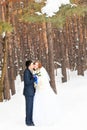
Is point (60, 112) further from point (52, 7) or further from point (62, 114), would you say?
point (52, 7)

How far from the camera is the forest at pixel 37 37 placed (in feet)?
58.4

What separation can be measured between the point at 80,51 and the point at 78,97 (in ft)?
46.6

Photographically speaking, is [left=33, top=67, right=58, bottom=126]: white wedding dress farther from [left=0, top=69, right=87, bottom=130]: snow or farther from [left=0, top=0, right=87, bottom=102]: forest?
[left=0, top=0, right=87, bottom=102]: forest

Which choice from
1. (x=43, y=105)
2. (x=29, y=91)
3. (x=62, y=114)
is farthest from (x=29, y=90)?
(x=62, y=114)

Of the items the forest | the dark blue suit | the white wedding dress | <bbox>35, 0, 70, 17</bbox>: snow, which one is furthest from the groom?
<bbox>35, 0, 70, 17</bbox>: snow

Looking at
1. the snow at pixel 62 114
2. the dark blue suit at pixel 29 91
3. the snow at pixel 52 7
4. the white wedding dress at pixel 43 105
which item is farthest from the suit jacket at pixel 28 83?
the snow at pixel 52 7

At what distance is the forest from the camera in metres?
17.8

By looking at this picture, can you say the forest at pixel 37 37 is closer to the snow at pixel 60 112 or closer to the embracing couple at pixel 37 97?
the snow at pixel 60 112

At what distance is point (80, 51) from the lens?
3186 centimetres

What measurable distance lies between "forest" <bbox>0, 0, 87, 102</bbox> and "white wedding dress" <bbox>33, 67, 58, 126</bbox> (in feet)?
9.53

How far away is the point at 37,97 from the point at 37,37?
3504 centimetres

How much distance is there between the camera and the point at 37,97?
501 inches

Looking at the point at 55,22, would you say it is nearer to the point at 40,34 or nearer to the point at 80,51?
the point at 80,51

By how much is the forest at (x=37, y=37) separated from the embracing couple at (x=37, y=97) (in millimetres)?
2789
